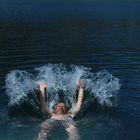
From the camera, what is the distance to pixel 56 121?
787 inches

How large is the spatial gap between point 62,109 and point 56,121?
26.2 inches

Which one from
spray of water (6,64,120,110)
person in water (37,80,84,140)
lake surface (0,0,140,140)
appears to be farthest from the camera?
spray of water (6,64,120,110)

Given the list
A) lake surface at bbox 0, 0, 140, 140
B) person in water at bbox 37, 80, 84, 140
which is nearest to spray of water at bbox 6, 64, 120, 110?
lake surface at bbox 0, 0, 140, 140

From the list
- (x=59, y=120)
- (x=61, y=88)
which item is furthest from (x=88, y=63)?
(x=59, y=120)

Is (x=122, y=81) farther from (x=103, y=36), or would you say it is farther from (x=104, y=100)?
(x=103, y=36)

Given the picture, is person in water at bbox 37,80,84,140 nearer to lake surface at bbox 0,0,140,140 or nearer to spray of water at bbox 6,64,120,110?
lake surface at bbox 0,0,140,140

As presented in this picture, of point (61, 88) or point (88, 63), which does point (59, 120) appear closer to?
point (61, 88)

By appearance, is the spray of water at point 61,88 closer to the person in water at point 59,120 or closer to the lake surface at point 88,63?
the lake surface at point 88,63

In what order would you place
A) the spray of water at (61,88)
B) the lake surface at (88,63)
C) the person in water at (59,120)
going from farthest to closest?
the spray of water at (61,88) < the lake surface at (88,63) < the person in water at (59,120)

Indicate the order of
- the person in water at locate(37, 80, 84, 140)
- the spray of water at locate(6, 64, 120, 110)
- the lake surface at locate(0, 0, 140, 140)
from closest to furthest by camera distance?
the person in water at locate(37, 80, 84, 140) → the lake surface at locate(0, 0, 140, 140) → the spray of water at locate(6, 64, 120, 110)

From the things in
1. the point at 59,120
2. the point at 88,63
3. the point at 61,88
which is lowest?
the point at 59,120

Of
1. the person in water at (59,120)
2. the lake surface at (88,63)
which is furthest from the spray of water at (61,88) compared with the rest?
the person in water at (59,120)

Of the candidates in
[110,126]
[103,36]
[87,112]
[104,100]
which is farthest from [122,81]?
[103,36]

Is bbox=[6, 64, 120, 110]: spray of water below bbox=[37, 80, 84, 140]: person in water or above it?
above
